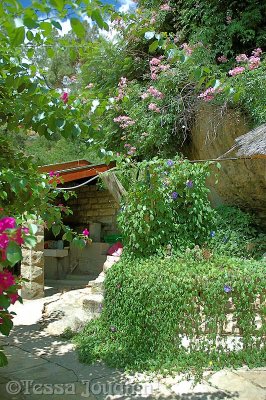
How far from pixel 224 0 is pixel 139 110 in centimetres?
237

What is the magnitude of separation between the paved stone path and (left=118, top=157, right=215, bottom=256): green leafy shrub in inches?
63.7

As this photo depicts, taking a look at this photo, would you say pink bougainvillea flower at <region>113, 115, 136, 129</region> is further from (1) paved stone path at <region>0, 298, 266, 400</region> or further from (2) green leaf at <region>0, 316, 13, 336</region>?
(2) green leaf at <region>0, 316, 13, 336</region>

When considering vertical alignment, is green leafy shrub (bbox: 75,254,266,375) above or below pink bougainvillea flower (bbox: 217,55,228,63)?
below

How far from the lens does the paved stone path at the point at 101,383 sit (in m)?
3.21

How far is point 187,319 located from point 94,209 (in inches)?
242

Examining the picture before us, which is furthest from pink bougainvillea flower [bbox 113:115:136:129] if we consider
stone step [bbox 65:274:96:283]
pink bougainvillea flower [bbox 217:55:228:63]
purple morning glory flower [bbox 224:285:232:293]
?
purple morning glory flower [bbox 224:285:232:293]

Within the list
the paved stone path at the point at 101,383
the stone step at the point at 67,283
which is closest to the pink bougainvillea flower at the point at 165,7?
the stone step at the point at 67,283

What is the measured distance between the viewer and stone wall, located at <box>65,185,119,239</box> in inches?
375

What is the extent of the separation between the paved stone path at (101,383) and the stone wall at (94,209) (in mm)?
5368

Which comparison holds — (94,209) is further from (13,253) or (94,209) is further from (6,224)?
(13,253)

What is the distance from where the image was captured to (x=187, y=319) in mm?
3930

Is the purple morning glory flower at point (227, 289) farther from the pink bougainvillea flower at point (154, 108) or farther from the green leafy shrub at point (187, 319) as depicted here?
the pink bougainvillea flower at point (154, 108)

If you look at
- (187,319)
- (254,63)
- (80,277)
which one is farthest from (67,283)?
(254,63)

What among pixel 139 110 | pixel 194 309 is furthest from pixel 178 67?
pixel 194 309
